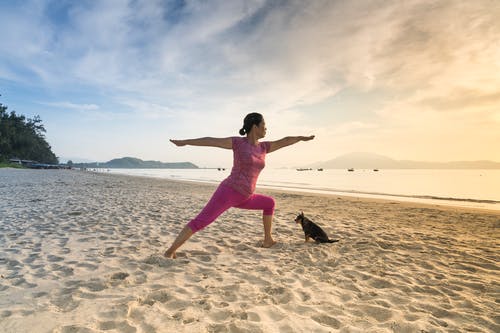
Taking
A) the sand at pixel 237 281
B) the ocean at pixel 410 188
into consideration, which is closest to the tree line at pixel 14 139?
the ocean at pixel 410 188

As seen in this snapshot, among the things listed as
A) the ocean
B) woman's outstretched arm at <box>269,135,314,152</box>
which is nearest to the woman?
woman's outstretched arm at <box>269,135,314,152</box>

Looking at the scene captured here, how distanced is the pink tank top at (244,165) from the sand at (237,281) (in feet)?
3.98

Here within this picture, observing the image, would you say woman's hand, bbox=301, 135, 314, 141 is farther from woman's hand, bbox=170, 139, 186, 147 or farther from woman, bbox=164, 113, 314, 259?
woman's hand, bbox=170, 139, 186, 147

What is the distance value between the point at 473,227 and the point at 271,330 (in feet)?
30.8

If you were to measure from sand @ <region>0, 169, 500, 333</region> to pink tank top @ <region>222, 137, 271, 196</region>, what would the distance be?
1212 millimetres

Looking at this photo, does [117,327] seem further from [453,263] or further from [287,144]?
[453,263]

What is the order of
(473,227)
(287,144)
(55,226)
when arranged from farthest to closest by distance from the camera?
(473,227)
(55,226)
(287,144)

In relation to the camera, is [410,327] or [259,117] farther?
[259,117]

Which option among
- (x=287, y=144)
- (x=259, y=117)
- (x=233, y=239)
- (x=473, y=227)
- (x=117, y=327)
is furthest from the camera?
(x=473, y=227)

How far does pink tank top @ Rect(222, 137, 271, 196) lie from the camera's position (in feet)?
15.0

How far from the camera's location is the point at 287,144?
507cm

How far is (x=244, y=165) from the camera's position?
15.1 feet

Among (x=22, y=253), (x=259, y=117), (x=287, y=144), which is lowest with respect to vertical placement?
(x=22, y=253)

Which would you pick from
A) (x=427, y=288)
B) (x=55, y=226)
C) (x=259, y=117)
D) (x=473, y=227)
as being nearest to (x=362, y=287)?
(x=427, y=288)
